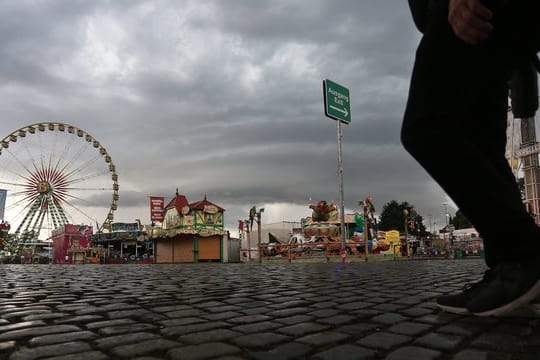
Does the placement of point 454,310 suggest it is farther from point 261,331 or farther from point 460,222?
point 460,222

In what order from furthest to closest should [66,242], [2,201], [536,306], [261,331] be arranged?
1. [66,242]
2. [2,201]
3. [536,306]
4. [261,331]

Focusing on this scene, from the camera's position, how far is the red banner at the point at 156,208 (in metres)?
37.3

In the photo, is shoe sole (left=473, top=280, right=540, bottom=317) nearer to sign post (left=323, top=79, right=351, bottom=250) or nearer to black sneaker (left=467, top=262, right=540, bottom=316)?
black sneaker (left=467, top=262, right=540, bottom=316)

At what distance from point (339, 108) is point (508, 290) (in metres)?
15.9

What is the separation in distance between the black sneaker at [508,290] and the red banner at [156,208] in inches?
1441

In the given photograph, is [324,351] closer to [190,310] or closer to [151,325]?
[151,325]

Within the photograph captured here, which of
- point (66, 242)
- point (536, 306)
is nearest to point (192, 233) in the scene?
point (66, 242)

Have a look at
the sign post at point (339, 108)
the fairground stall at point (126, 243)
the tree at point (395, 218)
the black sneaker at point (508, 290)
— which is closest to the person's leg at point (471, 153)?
the black sneaker at point (508, 290)

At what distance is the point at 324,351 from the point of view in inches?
63.0

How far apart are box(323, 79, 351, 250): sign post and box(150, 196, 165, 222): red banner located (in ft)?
76.4

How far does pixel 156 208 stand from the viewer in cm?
3788

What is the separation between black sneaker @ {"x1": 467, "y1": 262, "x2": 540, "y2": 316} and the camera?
1.86 meters

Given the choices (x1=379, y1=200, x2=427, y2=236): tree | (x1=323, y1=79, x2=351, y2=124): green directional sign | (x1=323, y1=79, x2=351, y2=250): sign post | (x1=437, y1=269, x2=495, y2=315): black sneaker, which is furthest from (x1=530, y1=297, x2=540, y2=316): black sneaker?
(x1=379, y1=200, x2=427, y2=236): tree

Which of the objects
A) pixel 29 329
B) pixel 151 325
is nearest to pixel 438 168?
pixel 151 325
